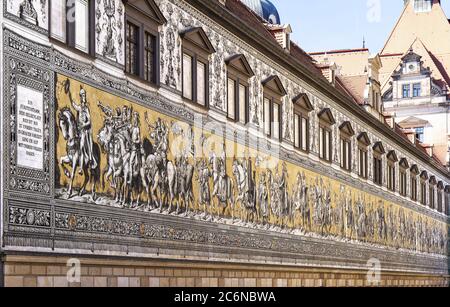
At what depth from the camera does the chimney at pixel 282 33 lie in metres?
28.5

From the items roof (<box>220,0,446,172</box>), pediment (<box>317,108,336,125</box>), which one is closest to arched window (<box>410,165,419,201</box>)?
roof (<box>220,0,446,172</box>)

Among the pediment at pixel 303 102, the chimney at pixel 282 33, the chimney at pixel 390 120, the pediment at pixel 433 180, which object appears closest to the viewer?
the pediment at pixel 303 102

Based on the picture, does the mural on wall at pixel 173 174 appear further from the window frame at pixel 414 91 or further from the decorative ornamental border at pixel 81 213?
the window frame at pixel 414 91

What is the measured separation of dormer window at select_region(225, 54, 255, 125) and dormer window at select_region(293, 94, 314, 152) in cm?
403

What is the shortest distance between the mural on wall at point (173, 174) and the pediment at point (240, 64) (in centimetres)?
170

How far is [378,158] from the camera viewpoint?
3872 cm

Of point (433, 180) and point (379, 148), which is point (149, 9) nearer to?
point (379, 148)

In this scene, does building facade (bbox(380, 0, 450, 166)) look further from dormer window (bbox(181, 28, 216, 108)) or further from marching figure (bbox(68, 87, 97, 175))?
marching figure (bbox(68, 87, 97, 175))

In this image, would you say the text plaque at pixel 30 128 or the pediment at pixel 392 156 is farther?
the pediment at pixel 392 156

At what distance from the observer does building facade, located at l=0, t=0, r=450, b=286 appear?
14.5 m

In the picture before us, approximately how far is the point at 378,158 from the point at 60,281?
25.0 metres

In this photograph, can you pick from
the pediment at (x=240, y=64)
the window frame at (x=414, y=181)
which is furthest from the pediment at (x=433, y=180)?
the pediment at (x=240, y=64)

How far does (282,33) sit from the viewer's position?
2878 centimetres

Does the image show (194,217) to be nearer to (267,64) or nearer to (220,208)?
(220,208)
